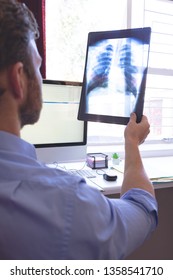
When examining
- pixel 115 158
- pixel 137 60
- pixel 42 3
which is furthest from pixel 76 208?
pixel 42 3

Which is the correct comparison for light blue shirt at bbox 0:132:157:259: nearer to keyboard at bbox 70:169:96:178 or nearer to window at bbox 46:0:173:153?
keyboard at bbox 70:169:96:178

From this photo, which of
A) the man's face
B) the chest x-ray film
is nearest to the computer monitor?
the chest x-ray film

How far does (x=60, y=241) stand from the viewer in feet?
1.54

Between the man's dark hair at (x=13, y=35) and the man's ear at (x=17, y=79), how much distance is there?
0.01 metres

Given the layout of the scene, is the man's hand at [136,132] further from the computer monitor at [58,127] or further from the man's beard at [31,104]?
the computer monitor at [58,127]

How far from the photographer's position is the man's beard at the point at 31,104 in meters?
0.60

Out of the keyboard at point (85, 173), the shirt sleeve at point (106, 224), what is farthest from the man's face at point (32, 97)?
the keyboard at point (85, 173)

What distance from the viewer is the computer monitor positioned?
4.80 ft

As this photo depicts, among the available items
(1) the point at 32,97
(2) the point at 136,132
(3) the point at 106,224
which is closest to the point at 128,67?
(2) the point at 136,132

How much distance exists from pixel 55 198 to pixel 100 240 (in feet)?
0.40

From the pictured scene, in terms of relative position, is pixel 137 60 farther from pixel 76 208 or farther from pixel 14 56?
pixel 76 208

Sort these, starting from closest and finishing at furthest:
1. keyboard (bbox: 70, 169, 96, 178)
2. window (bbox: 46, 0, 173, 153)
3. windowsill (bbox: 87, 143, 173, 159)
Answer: keyboard (bbox: 70, 169, 96, 178), window (bbox: 46, 0, 173, 153), windowsill (bbox: 87, 143, 173, 159)

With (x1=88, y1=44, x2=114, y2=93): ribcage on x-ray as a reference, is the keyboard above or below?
below

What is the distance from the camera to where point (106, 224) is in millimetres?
533
